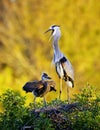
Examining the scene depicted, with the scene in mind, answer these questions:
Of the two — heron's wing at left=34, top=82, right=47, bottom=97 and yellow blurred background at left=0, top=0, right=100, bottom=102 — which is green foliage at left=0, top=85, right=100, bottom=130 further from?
A: yellow blurred background at left=0, top=0, right=100, bottom=102

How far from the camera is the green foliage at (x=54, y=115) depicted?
11117 millimetres

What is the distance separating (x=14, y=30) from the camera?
99.9 ft

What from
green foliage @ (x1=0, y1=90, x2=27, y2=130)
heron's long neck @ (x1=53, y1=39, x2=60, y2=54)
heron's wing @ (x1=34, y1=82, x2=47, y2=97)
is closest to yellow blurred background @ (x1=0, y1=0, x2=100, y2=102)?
heron's long neck @ (x1=53, y1=39, x2=60, y2=54)

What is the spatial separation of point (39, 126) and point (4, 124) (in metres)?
0.58

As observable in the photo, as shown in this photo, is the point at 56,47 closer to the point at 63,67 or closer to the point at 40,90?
the point at 63,67

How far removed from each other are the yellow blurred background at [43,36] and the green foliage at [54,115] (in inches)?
631

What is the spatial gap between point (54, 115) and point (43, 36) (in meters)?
19.4

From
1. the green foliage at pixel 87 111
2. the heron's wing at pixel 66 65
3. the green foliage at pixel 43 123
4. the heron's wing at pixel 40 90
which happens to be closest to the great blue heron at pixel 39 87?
the heron's wing at pixel 40 90

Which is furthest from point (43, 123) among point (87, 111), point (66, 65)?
point (66, 65)

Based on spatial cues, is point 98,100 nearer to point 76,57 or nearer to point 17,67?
point 17,67

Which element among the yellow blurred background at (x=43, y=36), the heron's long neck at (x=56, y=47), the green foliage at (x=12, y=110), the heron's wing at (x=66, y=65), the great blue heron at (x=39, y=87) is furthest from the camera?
the yellow blurred background at (x=43, y=36)

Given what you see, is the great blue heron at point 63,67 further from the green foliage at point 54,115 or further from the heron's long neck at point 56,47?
the green foliage at point 54,115

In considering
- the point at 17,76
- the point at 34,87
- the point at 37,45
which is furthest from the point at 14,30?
→ the point at 34,87

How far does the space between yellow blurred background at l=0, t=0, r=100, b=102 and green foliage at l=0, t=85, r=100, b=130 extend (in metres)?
16.0
